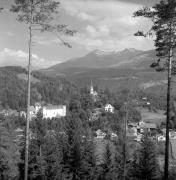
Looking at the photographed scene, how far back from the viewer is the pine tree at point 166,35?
1858 centimetres

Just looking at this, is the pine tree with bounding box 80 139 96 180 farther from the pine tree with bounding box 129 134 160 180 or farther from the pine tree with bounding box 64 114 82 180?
the pine tree with bounding box 129 134 160 180

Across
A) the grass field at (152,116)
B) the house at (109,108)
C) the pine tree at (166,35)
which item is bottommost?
the grass field at (152,116)

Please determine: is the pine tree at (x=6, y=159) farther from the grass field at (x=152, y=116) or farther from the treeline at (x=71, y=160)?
the grass field at (x=152, y=116)

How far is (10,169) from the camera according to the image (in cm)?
2862

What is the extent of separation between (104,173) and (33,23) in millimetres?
17780

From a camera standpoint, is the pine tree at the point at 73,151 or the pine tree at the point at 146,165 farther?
the pine tree at the point at 73,151

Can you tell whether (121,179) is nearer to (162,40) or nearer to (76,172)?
(76,172)

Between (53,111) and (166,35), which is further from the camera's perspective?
(53,111)

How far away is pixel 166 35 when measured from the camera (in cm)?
1898

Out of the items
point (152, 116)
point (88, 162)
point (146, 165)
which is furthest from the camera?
point (152, 116)

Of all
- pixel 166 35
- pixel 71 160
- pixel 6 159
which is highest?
pixel 166 35

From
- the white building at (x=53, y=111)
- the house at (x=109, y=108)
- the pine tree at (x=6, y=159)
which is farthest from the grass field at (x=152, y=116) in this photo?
the pine tree at (x=6, y=159)

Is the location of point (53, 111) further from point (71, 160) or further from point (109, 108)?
point (71, 160)

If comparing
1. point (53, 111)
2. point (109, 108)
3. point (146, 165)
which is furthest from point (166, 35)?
point (53, 111)
